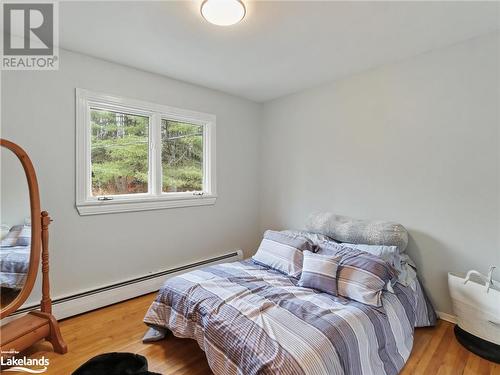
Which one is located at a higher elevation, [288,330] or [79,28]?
[79,28]

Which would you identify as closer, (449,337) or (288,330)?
(288,330)

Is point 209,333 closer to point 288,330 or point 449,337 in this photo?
point 288,330

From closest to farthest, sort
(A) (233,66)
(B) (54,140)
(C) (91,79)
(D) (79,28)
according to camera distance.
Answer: (D) (79,28), (B) (54,140), (C) (91,79), (A) (233,66)

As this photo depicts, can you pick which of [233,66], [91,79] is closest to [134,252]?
Answer: [91,79]

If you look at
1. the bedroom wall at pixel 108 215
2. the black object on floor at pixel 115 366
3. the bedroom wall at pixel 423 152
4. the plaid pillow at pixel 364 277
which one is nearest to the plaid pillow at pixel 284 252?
the plaid pillow at pixel 364 277

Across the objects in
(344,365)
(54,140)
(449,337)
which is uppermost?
(54,140)

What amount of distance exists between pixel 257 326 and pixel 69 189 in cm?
202

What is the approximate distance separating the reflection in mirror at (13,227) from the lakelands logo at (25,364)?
367 millimetres

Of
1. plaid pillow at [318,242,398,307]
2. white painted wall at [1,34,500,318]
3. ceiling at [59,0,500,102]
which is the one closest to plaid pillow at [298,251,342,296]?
plaid pillow at [318,242,398,307]

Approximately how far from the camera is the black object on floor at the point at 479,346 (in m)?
1.76

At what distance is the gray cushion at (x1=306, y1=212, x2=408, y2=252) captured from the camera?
2277 mm

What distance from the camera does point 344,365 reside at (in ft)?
4.30

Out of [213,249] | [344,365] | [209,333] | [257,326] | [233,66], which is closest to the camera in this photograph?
[344,365]

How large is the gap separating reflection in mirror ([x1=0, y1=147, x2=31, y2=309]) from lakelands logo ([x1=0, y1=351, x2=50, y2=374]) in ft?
1.20
